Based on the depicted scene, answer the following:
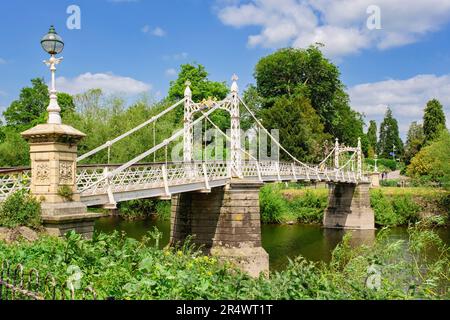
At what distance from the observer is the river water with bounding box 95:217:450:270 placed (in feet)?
77.5

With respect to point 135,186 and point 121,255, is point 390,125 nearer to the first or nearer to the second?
point 135,186

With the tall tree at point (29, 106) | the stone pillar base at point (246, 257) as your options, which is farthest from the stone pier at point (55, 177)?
the tall tree at point (29, 106)

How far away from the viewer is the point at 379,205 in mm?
36281

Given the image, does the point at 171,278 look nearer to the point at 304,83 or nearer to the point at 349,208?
the point at 349,208

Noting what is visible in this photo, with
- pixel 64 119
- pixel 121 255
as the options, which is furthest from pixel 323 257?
pixel 64 119

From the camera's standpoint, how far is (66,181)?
9922mm

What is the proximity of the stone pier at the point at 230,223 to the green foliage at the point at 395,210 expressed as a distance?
18.6 m

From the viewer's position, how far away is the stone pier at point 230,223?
1844 cm

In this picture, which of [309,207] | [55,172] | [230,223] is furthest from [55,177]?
[309,207]

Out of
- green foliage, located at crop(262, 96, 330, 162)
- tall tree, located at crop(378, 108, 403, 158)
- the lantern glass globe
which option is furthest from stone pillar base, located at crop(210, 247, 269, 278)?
tall tree, located at crop(378, 108, 403, 158)

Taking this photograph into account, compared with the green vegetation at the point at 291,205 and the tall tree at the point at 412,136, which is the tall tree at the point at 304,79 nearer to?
the green vegetation at the point at 291,205

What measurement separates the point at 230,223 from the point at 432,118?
42.1 metres

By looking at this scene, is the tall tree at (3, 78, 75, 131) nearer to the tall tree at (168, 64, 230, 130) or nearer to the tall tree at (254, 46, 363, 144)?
the tall tree at (168, 64, 230, 130)

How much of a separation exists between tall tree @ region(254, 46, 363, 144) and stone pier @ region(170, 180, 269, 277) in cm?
2830
